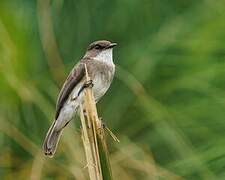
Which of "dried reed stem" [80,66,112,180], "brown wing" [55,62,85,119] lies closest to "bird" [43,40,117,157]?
"brown wing" [55,62,85,119]

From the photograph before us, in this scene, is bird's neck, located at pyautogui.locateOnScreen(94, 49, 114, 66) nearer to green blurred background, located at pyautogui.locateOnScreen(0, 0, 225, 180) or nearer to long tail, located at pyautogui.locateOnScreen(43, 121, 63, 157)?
green blurred background, located at pyautogui.locateOnScreen(0, 0, 225, 180)

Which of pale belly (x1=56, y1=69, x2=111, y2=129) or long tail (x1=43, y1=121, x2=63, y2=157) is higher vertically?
pale belly (x1=56, y1=69, x2=111, y2=129)

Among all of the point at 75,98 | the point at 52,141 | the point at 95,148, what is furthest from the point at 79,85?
the point at 95,148

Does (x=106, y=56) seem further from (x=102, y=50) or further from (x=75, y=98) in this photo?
(x=75, y=98)

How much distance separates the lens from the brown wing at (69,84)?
6.99 ft

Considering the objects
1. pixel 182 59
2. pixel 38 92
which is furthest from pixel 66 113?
pixel 182 59

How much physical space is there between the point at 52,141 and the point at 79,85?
154 millimetres

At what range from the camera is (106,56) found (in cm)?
231

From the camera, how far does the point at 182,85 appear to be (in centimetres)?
210

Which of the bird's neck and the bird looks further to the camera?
the bird's neck

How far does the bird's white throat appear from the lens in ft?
7.55

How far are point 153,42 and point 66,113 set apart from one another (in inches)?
11.3

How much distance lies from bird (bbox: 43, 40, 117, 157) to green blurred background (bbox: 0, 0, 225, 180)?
5 centimetres

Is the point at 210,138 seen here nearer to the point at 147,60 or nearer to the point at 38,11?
the point at 147,60
